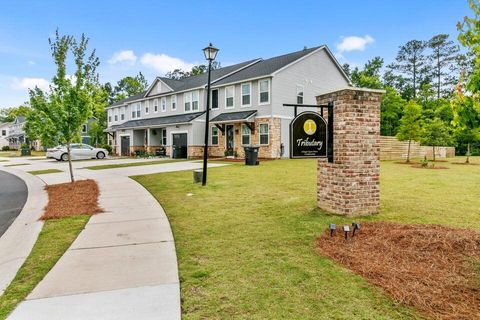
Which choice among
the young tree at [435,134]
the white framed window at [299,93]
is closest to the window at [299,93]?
the white framed window at [299,93]

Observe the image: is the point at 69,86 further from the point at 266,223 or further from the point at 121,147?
the point at 121,147

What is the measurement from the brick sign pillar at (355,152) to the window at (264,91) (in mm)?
16230

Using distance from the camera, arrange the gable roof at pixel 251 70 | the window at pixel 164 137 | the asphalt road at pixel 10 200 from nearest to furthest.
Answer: the asphalt road at pixel 10 200, the gable roof at pixel 251 70, the window at pixel 164 137

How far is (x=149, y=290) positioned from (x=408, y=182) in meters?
10.1

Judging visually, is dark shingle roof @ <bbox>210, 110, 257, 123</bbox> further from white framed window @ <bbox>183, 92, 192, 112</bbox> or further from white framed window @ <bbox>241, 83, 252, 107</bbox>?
white framed window @ <bbox>183, 92, 192, 112</bbox>

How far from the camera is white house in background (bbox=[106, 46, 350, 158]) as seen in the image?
22238 mm

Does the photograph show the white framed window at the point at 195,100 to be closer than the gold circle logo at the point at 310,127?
No

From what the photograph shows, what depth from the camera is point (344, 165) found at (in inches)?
239

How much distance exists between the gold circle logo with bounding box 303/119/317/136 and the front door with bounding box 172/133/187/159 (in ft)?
66.6

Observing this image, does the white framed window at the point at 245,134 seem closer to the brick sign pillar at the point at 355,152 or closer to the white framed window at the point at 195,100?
the white framed window at the point at 195,100

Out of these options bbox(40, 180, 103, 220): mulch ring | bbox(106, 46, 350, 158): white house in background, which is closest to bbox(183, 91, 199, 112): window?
bbox(106, 46, 350, 158): white house in background

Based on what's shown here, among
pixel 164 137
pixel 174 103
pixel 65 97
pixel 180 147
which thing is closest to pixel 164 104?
pixel 174 103

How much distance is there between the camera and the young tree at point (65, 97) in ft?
34.3

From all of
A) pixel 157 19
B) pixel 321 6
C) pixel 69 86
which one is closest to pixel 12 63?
pixel 157 19
